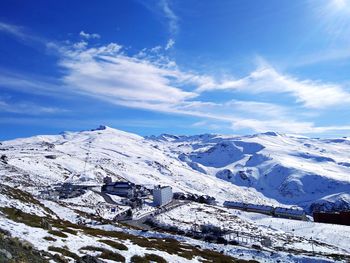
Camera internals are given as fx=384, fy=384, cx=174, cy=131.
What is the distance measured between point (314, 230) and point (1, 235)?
11834cm

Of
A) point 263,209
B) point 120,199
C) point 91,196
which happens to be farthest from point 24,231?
point 263,209

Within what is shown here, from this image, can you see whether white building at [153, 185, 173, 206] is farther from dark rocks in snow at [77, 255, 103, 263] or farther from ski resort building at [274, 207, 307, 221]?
dark rocks in snow at [77, 255, 103, 263]

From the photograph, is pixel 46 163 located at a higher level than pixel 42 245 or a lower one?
higher

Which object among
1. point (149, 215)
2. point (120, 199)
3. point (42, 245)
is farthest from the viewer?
point (120, 199)

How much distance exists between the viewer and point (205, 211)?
13212 cm

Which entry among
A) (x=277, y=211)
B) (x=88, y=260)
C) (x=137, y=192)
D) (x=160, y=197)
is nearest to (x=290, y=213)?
(x=277, y=211)

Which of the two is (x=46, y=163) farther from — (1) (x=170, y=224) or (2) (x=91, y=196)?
(1) (x=170, y=224)

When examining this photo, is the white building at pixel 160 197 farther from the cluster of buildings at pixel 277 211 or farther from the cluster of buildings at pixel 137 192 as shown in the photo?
the cluster of buildings at pixel 277 211

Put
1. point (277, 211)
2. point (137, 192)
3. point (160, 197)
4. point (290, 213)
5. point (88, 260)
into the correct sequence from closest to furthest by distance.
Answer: point (88, 260)
point (160, 197)
point (137, 192)
point (290, 213)
point (277, 211)

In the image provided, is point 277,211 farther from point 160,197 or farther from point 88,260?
point 88,260

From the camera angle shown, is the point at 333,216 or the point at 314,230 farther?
the point at 333,216

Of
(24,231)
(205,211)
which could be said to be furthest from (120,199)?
(24,231)

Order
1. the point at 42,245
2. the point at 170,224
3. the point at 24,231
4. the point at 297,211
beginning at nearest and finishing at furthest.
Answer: the point at 42,245, the point at 24,231, the point at 170,224, the point at 297,211

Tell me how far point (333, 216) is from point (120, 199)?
267 feet
